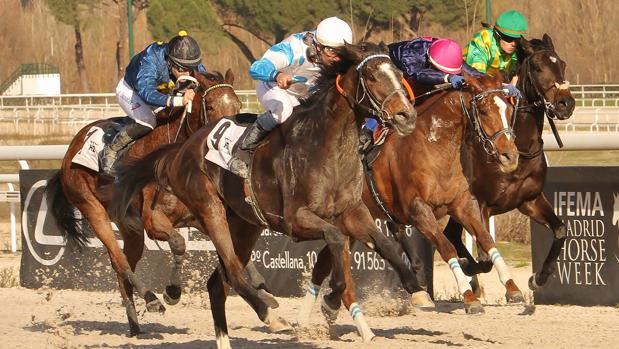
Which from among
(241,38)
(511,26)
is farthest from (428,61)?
(241,38)

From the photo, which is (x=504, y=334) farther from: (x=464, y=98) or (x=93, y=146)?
(x=93, y=146)

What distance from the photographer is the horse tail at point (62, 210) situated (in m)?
9.00

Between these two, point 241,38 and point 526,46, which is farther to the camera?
point 241,38

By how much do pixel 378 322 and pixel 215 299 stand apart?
172 centimetres

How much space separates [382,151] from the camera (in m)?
7.78

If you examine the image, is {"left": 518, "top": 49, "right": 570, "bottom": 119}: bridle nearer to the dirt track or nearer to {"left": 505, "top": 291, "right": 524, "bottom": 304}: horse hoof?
the dirt track

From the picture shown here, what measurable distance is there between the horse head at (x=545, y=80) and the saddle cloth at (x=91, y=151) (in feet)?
9.57

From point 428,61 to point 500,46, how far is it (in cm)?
77

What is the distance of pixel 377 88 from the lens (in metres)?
5.78

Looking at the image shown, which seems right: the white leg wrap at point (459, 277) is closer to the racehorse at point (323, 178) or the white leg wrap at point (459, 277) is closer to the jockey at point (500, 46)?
the racehorse at point (323, 178)

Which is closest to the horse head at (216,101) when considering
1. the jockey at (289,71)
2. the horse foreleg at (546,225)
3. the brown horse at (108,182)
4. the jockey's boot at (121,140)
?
the brown horse at (108,182)

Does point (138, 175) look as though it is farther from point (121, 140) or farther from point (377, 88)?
point (377, 88)

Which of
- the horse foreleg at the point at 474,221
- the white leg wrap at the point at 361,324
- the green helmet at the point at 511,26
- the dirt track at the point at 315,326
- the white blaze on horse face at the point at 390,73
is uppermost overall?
the green helmet at the point at 511,26

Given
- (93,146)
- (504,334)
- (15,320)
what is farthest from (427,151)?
(15,320)
